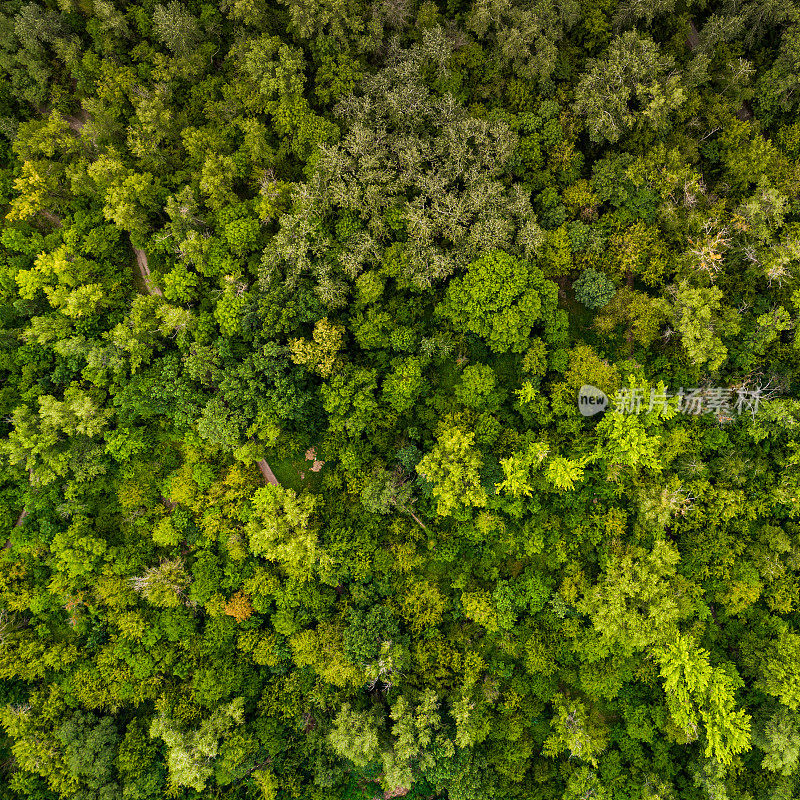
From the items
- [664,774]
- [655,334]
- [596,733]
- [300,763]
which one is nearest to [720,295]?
[655,334]

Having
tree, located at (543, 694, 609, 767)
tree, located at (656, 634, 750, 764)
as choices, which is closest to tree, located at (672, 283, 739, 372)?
tree, located at (656, 634, 750, 764)

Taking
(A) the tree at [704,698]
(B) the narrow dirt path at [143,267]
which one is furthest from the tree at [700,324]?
(B) the narrow dirt path at [143,267]

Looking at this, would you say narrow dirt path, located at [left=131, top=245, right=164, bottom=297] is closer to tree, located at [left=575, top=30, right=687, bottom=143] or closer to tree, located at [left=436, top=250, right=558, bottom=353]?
tree, located at [left=436, top=250, right=558, bottom=353]

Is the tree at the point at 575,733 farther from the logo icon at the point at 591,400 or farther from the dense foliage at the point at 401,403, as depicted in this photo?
the logo icon at the point at 591,400

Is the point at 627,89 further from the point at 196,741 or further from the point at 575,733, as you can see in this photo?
the point at 196,741

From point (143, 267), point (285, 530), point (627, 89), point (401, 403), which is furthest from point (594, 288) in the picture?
point (143, 267)

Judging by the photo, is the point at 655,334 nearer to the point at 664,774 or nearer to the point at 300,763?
the point at 664,774
